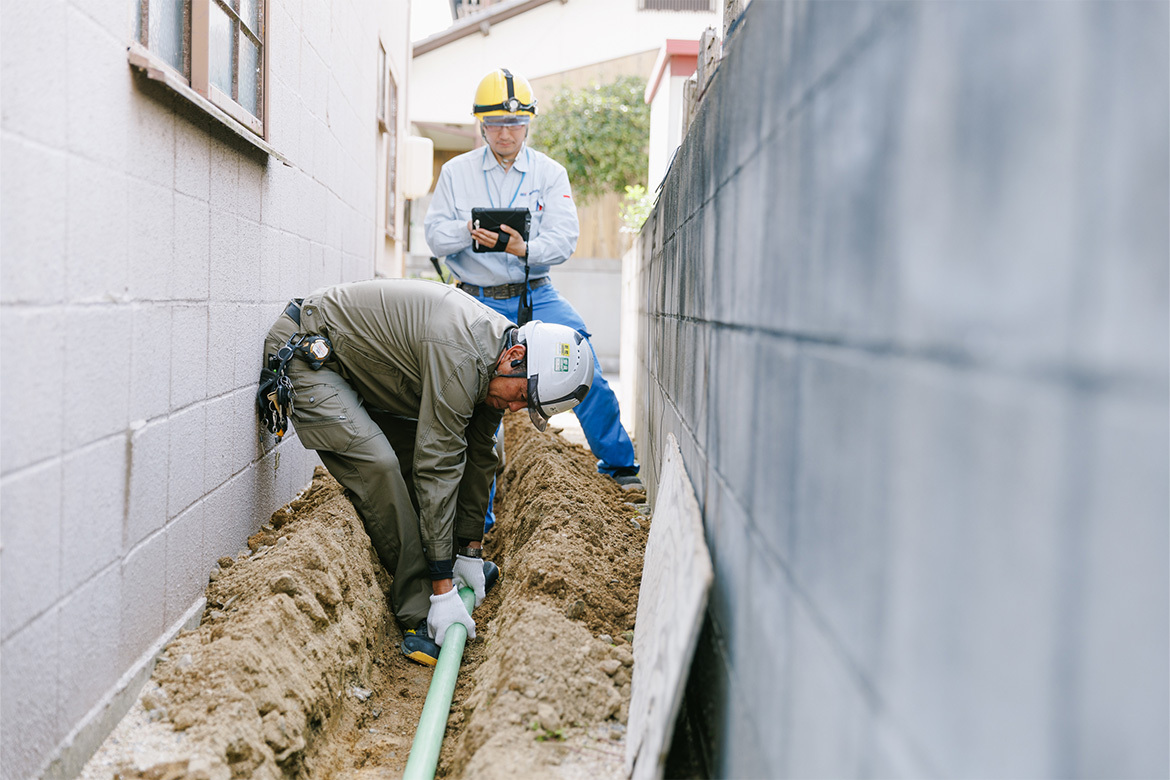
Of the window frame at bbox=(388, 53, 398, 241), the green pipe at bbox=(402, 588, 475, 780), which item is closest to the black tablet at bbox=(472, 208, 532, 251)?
the green pipe at bbox=(402, 588, 475, 780)

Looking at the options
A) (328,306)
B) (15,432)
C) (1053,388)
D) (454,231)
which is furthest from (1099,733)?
(454,231)

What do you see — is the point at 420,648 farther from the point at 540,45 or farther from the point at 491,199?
the point at 540,45

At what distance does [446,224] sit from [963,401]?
446 cm

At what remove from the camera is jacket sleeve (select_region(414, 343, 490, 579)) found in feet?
10.8

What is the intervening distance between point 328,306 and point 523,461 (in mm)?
2000

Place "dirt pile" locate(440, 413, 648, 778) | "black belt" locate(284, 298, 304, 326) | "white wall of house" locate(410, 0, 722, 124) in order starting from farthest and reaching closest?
"white wall of house" locate(410, 0, 722, 124) < "black belt" locate(284, 298, 304, 326) < "dirt pile" locate(440, 413, 648, 778)

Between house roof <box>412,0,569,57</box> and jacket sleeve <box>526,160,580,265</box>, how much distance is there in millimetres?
11251

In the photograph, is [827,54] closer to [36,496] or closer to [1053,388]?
[1053,388]

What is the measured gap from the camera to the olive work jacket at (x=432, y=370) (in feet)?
10.8

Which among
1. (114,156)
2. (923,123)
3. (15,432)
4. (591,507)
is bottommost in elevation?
(591,507)

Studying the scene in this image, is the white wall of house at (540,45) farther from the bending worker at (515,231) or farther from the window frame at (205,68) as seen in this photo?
the window frame at (205,68)

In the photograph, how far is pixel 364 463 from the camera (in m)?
3.59

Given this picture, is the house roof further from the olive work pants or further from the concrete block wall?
the olive work pants

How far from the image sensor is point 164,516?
2775 millimetres
